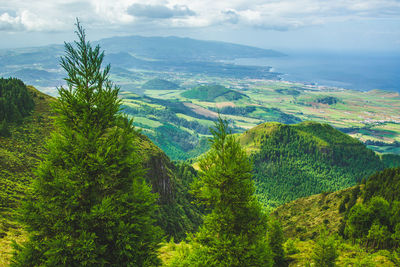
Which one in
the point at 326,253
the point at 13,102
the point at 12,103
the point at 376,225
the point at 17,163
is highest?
the point at 13,102

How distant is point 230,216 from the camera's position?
21.6m

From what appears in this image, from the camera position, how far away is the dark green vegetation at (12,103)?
70.8 m

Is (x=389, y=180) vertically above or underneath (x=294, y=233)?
above

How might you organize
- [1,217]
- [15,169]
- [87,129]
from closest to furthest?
[87,129] < [1,217] < [15,169]

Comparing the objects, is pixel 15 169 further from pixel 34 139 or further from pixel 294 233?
pixel 294 233

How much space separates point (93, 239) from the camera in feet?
51.0

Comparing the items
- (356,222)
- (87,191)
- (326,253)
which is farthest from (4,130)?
(356,222)

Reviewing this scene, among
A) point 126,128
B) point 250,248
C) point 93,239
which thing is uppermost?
point 126,128

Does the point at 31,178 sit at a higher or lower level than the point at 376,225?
higher

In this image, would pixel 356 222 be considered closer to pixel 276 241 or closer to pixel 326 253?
pixel 276 241

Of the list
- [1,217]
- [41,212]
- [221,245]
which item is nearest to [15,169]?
[1,217]

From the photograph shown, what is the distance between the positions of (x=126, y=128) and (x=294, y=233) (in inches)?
3505

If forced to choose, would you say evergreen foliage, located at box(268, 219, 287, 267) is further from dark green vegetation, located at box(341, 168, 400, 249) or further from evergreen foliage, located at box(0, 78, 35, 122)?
evergreen foliage, located at box(0, 78, 35, 122)

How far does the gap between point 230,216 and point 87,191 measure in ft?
39.8
